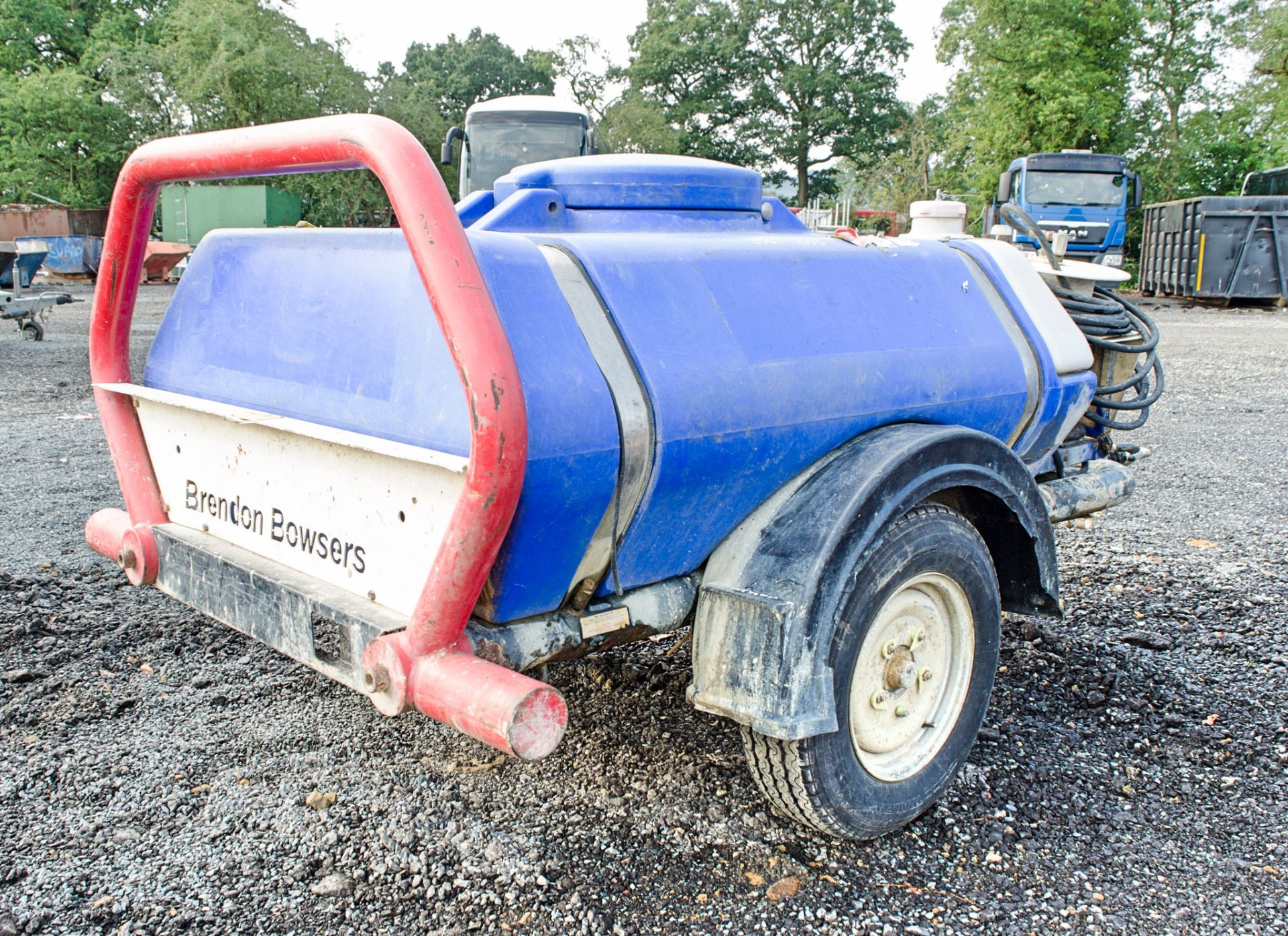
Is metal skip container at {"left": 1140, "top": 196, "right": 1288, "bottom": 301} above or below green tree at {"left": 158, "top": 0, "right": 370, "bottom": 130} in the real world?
below

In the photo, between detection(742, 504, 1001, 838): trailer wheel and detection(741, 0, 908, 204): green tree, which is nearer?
detection(742, 504, 1001, 838): trailer wheel

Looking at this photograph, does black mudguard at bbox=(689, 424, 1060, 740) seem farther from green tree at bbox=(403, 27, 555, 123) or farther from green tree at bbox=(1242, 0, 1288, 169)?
green tree at bbox=(403, 27, 555, 123)

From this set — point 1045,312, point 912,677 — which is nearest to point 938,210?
point 1045,312

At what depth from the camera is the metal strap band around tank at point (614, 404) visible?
6.55 ft

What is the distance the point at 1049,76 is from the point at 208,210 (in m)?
22.5

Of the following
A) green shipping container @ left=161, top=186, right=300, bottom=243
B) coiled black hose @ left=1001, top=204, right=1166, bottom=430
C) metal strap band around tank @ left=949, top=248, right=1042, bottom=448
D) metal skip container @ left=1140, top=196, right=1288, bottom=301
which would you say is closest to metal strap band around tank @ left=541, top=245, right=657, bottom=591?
metal strap band around tank @ left=949, top=248, right=1042, bottom=448

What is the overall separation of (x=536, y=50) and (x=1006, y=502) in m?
53.1

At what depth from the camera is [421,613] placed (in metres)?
1.87

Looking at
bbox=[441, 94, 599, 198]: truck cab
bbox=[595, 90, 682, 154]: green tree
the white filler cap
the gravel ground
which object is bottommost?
the gravel ground

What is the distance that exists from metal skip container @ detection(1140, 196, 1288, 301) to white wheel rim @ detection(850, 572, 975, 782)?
19174 mm

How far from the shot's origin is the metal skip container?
18.5 meters

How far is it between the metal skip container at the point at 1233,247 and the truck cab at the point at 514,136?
12.1 meters

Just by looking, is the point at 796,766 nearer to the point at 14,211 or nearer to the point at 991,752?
the point at 991,752

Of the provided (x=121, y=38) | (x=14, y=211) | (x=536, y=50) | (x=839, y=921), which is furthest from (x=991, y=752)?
(x=536, y=50)
